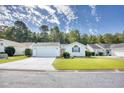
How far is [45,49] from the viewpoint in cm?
2327

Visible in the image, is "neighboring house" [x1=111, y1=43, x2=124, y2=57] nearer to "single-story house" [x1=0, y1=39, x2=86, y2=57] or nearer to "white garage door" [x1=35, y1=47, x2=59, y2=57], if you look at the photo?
"single-story house" [x1=0, y1=39, x2=86, y2=57]

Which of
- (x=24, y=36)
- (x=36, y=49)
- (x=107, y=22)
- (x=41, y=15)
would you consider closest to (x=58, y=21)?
(x=41, y=15)

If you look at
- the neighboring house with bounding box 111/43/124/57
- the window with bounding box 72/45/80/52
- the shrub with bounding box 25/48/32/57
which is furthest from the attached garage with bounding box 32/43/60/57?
the neighboring house with bounding box 111/43/124/57

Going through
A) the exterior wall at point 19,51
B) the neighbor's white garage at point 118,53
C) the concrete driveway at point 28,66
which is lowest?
the concrete driveway at point 28,66

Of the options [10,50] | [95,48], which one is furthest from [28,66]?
[95,48]

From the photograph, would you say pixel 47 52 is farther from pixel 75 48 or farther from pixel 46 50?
pixel 75 48

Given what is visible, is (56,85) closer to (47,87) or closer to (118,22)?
(47,87)

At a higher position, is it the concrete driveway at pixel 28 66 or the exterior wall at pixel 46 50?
the exterior wall at pixel 46 50

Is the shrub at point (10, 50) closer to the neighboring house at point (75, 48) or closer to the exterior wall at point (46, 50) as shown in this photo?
the exterior wall at point (46, 50)

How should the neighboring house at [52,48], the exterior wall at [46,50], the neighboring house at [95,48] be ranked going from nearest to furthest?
1. the exterior wall at [46,50]
2. the neighboring house at [52,48]
3. the neighboring house at [95,48]

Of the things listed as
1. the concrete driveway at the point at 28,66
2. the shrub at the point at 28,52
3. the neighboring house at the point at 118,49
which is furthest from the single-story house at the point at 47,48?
the concrete driveway at the point at 28,66

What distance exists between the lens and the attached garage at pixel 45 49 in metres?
23.0

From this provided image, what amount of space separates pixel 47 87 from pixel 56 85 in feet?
1.11

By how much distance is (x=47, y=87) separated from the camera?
600 cm
